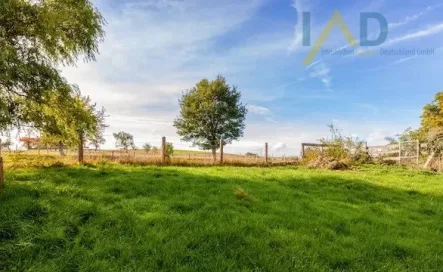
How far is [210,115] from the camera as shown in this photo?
3922cm

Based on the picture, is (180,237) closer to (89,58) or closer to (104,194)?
(104,194)

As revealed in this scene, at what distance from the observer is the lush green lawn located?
5.24 metres

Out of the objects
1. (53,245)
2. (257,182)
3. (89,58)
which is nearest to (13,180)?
(53,245)

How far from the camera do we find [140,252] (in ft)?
17.5

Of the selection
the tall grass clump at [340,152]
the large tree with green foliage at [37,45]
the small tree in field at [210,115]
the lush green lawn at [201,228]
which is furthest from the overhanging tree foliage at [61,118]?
the small tree in field at [210,115]

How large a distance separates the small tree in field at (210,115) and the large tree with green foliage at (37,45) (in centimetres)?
2594

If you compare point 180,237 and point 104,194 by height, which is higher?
point 104,194

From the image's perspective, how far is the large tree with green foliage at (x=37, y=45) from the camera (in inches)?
418

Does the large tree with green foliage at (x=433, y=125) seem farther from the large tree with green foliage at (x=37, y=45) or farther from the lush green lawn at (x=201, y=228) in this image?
the large tree with green foliage at (x=37, y=45)

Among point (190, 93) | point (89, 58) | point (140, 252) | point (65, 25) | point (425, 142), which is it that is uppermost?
point (190, 93)

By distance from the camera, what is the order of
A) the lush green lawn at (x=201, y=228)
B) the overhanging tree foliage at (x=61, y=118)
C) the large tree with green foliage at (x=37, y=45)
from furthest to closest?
the overhanging tree foliage at (x=61, y=118)
the large tree with green foliage at (x=37, y=45)
the lush green lawn at (x=201, y=228)

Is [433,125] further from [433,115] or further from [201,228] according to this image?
[201,228]

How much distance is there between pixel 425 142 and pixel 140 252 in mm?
24620

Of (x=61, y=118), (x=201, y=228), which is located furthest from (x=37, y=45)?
(x=201, y=228)
